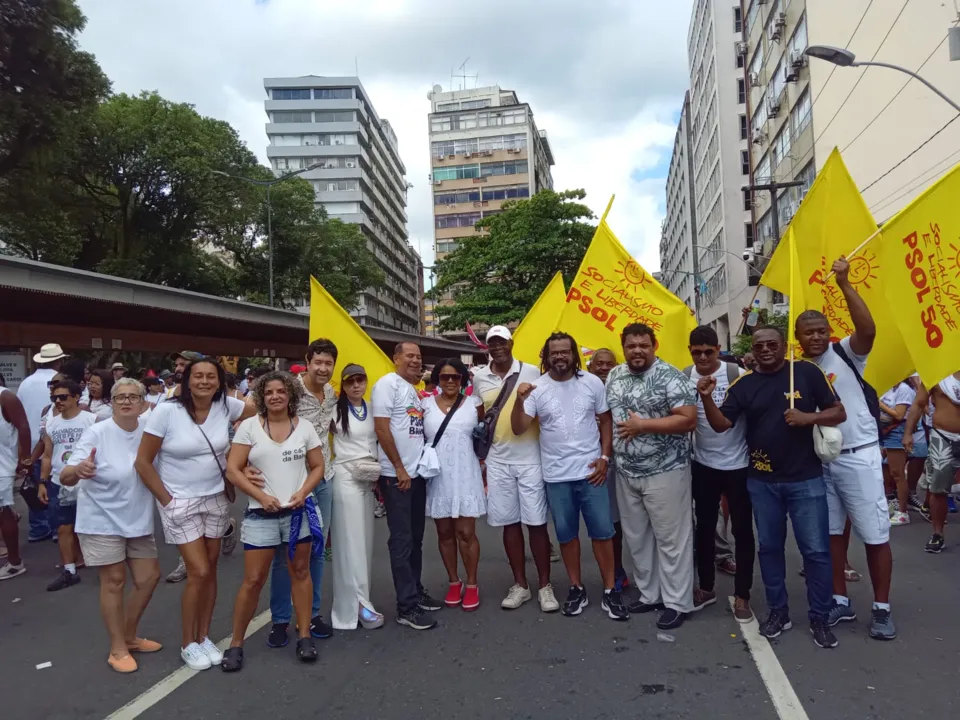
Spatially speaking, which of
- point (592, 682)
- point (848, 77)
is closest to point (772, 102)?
point (848, 77)

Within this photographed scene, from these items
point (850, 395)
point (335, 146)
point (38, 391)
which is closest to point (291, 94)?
Answer: point (335, 146)

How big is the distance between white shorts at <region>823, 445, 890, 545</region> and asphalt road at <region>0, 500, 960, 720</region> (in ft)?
2.00

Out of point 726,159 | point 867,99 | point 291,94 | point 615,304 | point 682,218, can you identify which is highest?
point 291,94

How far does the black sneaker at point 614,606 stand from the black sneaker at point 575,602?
144 millimetres

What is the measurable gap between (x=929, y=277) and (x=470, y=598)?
3.55 metres

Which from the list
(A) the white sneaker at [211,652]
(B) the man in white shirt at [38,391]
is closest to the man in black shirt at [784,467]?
(A) the white sneaker at [211,652]

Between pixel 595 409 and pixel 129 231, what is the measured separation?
3356 centimetres

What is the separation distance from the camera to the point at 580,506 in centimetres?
500

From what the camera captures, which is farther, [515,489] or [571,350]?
[515,489]

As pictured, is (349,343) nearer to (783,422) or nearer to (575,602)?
(575,602)

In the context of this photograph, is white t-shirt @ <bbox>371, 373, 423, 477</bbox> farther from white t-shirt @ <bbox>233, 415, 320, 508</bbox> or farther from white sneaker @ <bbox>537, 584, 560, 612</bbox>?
white sneaker @ <bbox>537, 584, 560, 612</bbox>

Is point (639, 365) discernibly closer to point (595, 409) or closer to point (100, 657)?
point (595, 409)

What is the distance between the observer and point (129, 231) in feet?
110

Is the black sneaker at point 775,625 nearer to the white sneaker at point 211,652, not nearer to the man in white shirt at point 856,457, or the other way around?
the man in white shirt at point 856,457
